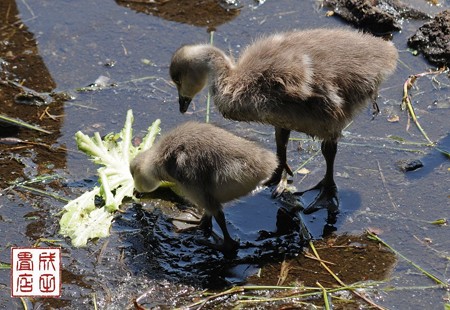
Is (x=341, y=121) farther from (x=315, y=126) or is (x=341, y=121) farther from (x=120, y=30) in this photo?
(x=120, y=30)

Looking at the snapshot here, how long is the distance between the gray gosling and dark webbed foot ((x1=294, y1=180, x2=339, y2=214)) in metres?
0.60

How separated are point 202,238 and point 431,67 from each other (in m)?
2.57

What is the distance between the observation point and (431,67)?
711 cm

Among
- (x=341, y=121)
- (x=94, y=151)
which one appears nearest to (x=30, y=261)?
(x=94, y=151)

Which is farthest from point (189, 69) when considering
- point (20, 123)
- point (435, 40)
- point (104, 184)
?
point (435, 40)

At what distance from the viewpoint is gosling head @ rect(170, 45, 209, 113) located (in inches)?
238

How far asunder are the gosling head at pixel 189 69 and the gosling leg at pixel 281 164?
0.64 meters

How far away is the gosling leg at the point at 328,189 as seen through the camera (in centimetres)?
590

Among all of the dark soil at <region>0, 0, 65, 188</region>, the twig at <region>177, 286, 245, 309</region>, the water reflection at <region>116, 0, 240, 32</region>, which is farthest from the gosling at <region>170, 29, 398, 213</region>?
the water reflection at <region>116, 0, 240, 32</region>

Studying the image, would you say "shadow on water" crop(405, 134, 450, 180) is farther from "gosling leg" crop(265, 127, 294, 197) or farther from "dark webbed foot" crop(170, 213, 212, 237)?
"dark webbed foot" crop(170, 213, 212, 237)

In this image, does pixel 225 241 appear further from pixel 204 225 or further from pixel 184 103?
pixel 184 103

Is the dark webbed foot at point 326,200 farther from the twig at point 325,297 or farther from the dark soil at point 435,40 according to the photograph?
the dark soil at point 435,40

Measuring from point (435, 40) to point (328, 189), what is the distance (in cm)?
198

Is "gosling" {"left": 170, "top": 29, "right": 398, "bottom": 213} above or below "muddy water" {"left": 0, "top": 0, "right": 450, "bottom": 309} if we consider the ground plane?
above
